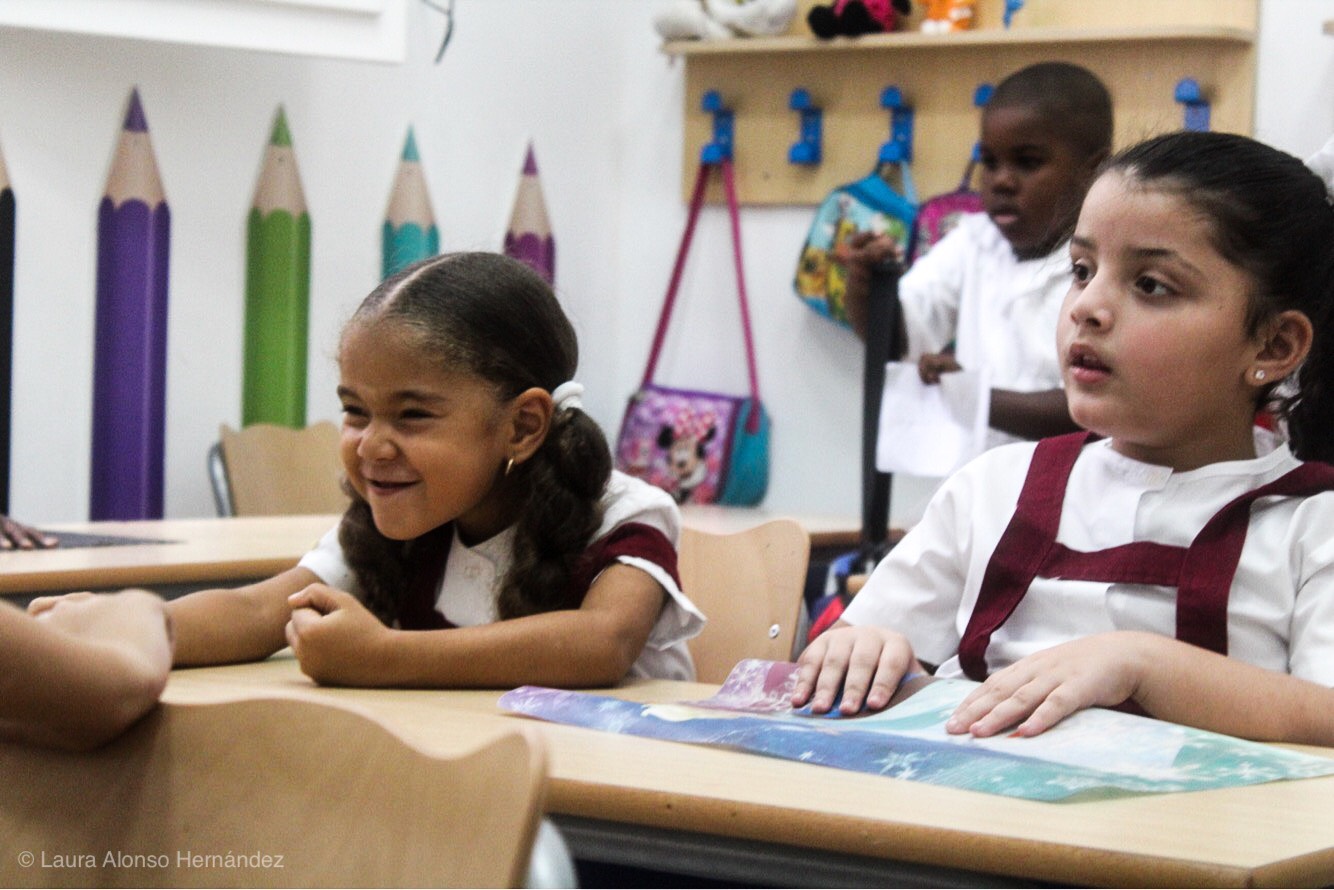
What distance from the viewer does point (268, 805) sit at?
2.53ft

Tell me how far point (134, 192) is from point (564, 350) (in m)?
2.22

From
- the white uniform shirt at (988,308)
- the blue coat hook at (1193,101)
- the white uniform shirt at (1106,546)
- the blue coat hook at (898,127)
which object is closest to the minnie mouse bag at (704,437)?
the blue coat hook at (898,127)

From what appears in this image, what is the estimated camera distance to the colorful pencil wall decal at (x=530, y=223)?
451 cm

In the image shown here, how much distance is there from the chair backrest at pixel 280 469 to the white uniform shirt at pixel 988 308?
1.34 metres

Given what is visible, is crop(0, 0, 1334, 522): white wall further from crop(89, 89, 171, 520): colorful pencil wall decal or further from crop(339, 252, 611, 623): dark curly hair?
crop(339, 252, 611, 623): dark curly hair

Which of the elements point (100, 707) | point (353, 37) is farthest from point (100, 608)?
point (353, 37)

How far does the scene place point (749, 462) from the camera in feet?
14.8

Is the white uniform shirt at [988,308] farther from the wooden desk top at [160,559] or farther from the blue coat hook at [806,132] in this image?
the blue coat hook at [806,132]

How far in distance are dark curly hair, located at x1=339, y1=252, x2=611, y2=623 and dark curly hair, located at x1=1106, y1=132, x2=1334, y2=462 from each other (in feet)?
1.82

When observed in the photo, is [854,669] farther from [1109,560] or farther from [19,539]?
[19,539]

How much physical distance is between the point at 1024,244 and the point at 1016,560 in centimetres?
155

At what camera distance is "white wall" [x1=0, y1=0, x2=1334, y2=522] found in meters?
3.48

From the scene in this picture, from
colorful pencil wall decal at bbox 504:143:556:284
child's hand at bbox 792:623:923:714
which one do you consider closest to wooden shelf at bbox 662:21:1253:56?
colorful pencil wall decal at bbox 504:143:556:284

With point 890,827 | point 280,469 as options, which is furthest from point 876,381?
point 890,827
